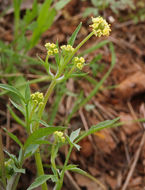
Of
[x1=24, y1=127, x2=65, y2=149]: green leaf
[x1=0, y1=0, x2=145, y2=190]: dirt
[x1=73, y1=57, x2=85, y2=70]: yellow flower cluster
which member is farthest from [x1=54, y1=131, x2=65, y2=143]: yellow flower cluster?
[x1=0, y1=0, x2=145, y2=190]: dirt

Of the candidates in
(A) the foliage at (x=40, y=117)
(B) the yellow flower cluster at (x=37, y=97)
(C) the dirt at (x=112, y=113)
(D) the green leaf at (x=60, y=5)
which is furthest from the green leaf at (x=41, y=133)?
(D) the green leaf at (x=60, y=5)

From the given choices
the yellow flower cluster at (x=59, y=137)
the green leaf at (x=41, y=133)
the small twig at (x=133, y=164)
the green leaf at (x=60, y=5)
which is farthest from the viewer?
the green leaf at (x=60, y=5)

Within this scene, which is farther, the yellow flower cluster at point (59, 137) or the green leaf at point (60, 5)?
the green leaf at point (60, 5)

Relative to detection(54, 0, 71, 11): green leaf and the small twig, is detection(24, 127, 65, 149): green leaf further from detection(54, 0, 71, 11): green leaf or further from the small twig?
detection(54, 0, 71, 11): green leaf

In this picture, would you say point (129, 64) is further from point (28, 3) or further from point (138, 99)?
point (28, 3)

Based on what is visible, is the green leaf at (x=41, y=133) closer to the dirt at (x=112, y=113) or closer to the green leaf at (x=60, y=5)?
the dirt at (x=112, y=113)

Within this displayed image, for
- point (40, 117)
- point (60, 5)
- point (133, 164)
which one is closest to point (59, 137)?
point (40, 117)

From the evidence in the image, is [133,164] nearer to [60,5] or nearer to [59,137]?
[59,137]

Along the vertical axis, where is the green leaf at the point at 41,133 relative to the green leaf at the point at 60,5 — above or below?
below
